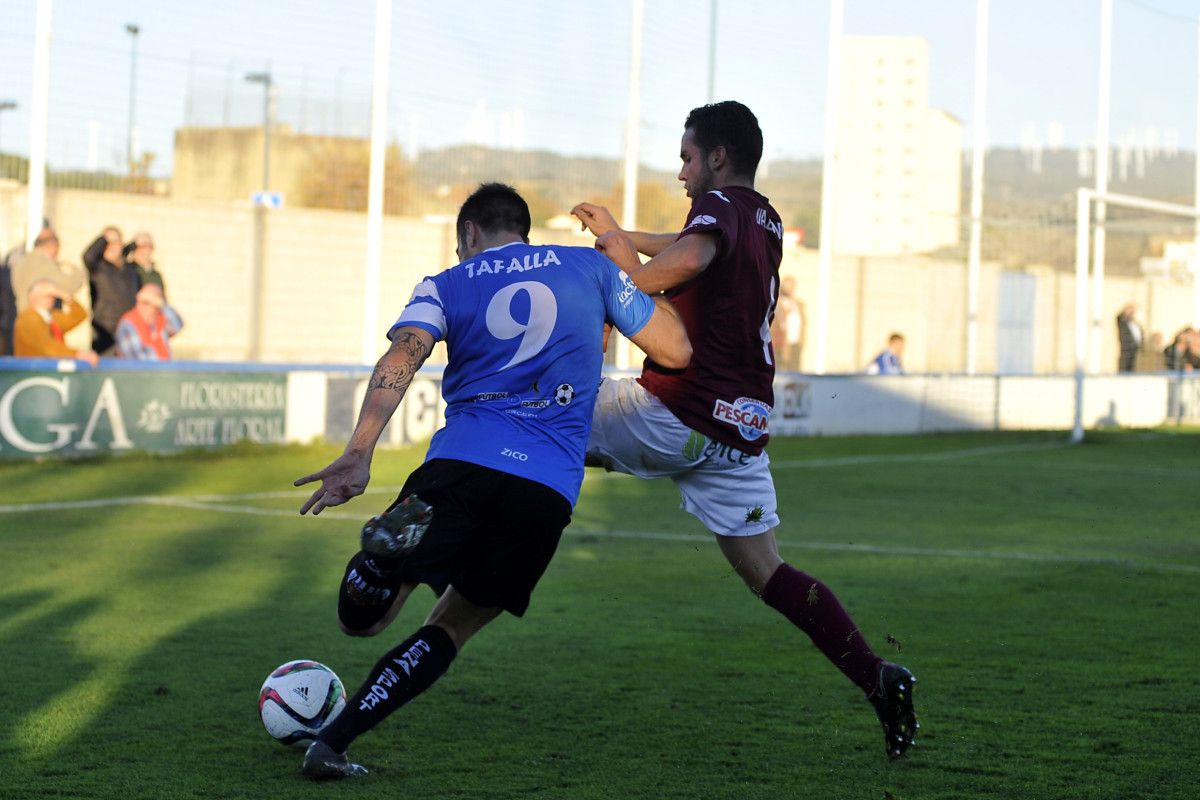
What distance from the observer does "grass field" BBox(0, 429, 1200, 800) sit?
499cm

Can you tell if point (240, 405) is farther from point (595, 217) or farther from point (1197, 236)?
point (1197, 236)

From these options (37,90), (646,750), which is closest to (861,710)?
(646,750)

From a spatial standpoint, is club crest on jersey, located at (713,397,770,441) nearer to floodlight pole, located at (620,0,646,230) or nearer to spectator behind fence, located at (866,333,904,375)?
floodlight pole, located at (620,0,646,230)

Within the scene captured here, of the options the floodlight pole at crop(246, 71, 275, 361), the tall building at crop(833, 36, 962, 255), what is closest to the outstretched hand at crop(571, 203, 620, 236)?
the floodlight pole at crop(246, 71, 275, 361)

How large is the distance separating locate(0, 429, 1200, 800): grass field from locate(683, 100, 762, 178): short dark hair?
1.91 meters

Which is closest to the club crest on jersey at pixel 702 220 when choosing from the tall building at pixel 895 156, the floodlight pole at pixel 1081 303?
the floodlight pole at pixel 1081 303

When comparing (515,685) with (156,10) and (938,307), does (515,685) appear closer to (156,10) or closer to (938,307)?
(156,10)

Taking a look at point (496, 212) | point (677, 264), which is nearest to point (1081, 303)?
point (677, 264)

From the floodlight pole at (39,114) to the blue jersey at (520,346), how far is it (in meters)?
11.8

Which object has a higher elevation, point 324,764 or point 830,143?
point 830,143

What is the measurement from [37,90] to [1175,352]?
21.9 m

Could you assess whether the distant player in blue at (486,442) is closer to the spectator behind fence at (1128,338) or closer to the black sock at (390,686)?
the black sock at (390,686)

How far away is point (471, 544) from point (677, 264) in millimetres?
1126

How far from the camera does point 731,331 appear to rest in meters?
5.45
